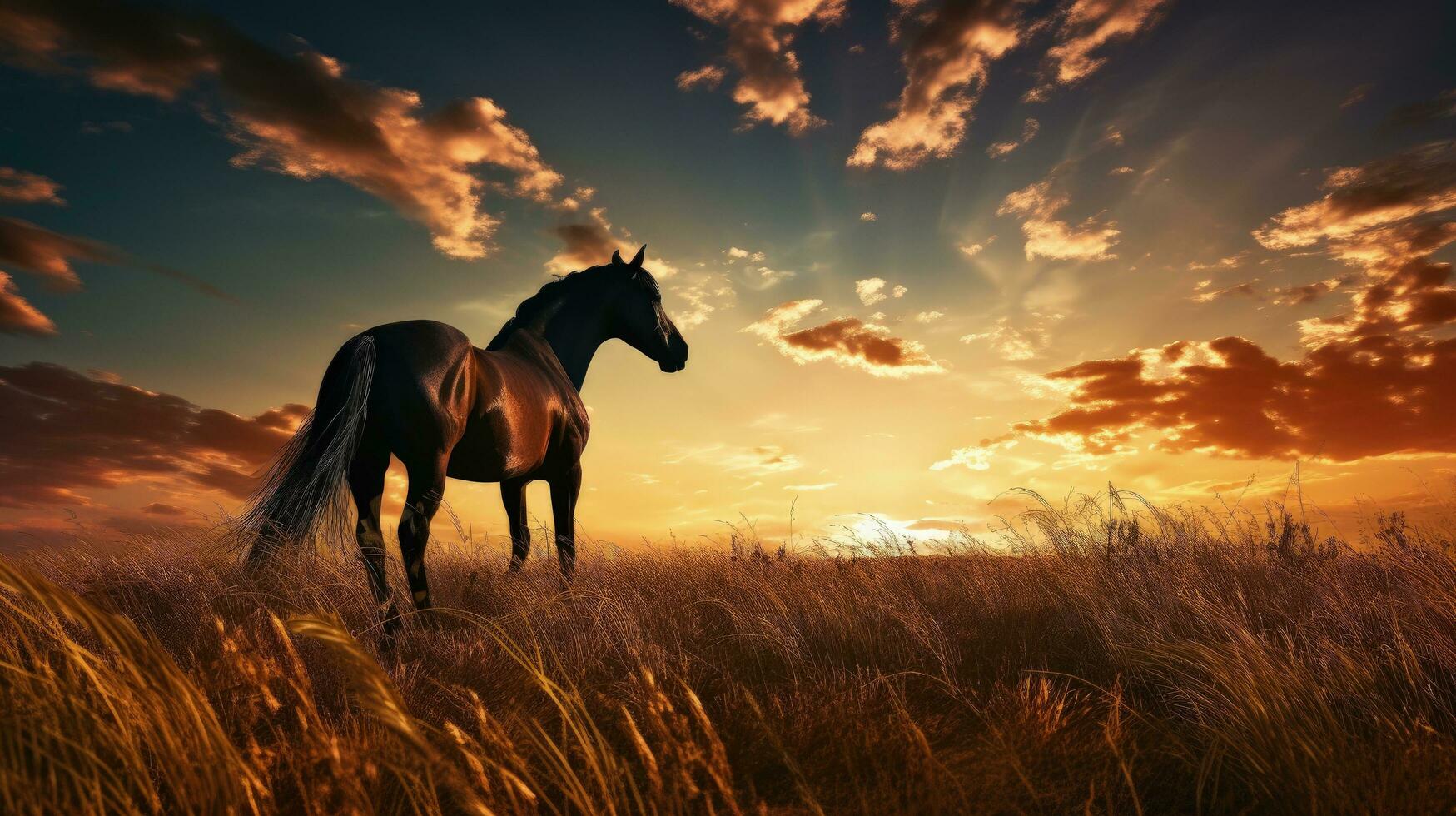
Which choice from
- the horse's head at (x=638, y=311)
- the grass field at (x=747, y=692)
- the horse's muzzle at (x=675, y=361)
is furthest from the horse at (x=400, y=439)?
the horse's muzzle at (x=675, y=361)

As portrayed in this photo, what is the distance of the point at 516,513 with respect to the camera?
708 cm

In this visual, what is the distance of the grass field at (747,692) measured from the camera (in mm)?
1974

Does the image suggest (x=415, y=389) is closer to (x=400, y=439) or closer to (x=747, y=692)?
(x=400, y=439)

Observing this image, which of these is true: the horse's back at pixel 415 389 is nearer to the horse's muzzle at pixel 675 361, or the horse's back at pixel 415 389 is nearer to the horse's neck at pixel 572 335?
the horse's neck at pixel 572 335

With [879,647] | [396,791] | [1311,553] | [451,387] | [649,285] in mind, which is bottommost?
[396,791]

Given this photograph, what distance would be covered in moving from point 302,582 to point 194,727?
3036mm

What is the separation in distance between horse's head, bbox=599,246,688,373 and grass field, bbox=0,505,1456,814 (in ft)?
8.40

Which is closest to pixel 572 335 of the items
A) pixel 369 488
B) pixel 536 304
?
pixel 536 304

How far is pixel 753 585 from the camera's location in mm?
5941

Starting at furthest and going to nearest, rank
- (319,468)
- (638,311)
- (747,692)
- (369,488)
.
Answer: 1. (638,311)
2. (369,488)
3. (319,468)
4. (747,692)

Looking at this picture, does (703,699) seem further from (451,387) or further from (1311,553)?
(1311,553)

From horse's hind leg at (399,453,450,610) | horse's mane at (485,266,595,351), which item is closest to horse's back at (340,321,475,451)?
horse's hind leg at (399,453,450,610)

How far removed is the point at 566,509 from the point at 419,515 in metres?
2.17

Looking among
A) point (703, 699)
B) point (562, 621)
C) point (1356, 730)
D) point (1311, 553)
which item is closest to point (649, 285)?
point (562, 621)
